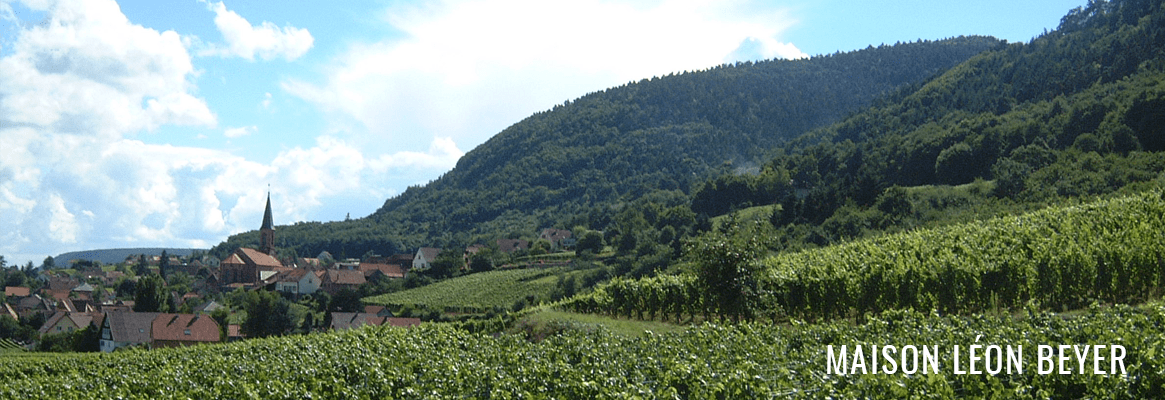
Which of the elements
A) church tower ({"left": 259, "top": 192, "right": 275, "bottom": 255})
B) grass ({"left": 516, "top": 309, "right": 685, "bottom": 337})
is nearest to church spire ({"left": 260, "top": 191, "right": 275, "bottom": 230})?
church tower ({"left": 259, "top": 192, "right": 275, "bottom": 255})

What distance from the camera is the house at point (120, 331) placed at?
49.8 meters

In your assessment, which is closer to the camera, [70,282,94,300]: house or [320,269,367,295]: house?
[320,269,367,295]: house

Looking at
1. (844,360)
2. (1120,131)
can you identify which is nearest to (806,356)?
(844,360)

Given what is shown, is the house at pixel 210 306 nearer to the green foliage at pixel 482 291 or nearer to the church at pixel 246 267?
the green foliage at pixel 482 291

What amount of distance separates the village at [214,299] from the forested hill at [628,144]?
2208 cm

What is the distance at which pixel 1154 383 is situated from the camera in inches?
292

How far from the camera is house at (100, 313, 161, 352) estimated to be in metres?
49.8

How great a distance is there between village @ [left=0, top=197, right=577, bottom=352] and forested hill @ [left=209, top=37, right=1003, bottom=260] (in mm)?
22082

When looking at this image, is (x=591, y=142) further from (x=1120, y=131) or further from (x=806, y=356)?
(x=806, y=356)

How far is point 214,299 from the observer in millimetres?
90500

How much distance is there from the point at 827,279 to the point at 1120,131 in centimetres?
4497

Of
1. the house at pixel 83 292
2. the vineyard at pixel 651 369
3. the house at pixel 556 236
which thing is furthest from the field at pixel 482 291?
the house at pixel 83 292

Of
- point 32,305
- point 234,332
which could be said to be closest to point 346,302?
point 234,332

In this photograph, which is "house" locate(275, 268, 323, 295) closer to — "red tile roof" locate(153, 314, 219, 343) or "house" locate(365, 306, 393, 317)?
"house" locate(365, 306, 393, 317)
